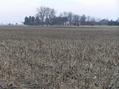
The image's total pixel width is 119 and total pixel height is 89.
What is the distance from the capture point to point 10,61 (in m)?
11.6

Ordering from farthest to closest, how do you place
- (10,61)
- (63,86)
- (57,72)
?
(10,61) < (57,72) < (63,86)

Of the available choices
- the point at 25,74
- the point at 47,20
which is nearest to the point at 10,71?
the point at 25,74

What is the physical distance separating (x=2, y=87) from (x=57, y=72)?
2.04 meters

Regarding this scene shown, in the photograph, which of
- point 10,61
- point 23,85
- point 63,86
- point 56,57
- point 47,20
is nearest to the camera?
point 63,86

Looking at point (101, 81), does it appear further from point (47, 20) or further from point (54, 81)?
point (47, 20)

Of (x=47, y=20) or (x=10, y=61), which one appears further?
(x=47, y=20)

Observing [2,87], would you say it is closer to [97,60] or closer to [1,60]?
[1,60]

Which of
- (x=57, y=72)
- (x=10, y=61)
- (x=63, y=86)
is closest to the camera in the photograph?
(x=63, y=86)

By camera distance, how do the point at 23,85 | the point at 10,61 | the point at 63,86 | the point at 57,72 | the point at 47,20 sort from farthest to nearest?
the point at 47,20 < the point at 10,61 < the point at 57,72 < the point at 23,85 < the point at 63,86

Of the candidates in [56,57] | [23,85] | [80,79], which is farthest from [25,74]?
A: [56,57]

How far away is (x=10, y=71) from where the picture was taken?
381 inches

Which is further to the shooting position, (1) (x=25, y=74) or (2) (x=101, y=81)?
(1) (x=25, y=74)

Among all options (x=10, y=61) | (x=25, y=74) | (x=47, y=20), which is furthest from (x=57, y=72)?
(x=47, y=20)

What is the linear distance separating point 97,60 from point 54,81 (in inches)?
167
